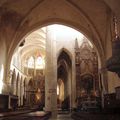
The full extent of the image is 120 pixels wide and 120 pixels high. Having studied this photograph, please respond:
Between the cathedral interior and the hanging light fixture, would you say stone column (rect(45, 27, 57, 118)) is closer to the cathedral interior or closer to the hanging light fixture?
the cathedral interior

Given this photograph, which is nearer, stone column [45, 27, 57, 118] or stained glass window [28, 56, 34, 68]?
stone column [45, 27, 57, 118]

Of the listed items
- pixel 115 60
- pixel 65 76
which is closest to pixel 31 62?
pixel 65 76

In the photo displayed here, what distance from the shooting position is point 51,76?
21812mm

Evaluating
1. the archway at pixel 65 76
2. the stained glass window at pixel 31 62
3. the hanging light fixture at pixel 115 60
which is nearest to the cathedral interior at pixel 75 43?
the hanging light fixture at pixel 115 60

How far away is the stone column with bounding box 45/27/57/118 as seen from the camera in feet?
68.7

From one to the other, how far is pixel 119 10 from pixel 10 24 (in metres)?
8.36

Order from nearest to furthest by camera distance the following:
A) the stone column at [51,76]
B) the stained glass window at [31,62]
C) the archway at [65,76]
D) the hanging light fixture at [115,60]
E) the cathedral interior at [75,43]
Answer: the hanging light fixture at [115,60]
the cathedral interior at [75,43]
the stone column at [51,76]
the archway at [65,76]
the stained glass window at [31,62]

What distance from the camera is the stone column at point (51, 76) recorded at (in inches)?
825

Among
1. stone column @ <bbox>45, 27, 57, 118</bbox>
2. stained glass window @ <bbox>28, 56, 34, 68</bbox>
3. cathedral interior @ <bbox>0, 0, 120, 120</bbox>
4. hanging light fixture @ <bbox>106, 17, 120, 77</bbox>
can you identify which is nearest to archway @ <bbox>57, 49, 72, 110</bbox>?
cathedral interior @ <bbox>0, 0, 120, 120</bbox>

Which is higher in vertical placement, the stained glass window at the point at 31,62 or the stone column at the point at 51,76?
the stained glass window at the point at 31,62

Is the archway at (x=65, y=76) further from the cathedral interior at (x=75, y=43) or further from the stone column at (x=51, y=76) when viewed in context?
the stone column at (x=51, y=76)

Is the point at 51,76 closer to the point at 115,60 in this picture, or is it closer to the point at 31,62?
the point at 115,60

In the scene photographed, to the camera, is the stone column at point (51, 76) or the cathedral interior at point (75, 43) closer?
the cathedral interior at point (75, 43)

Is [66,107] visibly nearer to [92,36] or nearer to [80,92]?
[80,92]
